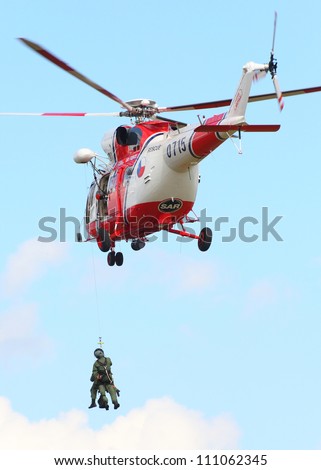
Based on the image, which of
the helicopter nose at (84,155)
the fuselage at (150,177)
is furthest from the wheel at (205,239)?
the helicopter nose at (84,155)

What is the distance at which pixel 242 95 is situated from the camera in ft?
113

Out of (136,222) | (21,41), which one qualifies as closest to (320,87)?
(136,222)

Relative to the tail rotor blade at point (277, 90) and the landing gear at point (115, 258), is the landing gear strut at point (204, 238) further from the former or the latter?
the tail rotor blade at point (277, 90)

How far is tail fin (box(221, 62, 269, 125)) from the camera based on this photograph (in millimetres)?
34406

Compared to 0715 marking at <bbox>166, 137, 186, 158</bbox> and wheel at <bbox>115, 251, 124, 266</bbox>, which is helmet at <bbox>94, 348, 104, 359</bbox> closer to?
wheel at <bbox>115, 251, 124, 266</bbox>

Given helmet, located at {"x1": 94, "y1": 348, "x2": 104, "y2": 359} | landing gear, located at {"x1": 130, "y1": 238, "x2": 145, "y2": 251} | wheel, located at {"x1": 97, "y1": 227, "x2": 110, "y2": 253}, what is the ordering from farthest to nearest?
landing gear, located at {"x1": 130, "y1": 238, "x2": 145, "y2": 251}, wheel, located at {"x1": 97, "y1": 227, "x2": 110, "y2": 253}, helmet, located at {"x1": 94, "y1": 348, "x2": 104, "y2": 359}

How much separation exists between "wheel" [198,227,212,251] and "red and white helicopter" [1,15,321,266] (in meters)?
0.03

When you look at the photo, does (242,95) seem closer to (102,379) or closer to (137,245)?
(137,245)

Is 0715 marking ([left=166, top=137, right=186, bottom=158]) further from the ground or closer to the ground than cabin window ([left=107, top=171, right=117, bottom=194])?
closer to the ground

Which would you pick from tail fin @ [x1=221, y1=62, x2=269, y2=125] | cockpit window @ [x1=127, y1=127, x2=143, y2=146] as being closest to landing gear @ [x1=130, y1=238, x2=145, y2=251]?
cockpit window @ [x1=127, y1=127, x2=143, y2=146]

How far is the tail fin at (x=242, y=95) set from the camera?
113 ft

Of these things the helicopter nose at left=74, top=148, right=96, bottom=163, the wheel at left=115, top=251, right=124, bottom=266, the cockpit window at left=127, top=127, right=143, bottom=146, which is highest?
the helicopter nose at left=74, top=148, right=96, bottom=163

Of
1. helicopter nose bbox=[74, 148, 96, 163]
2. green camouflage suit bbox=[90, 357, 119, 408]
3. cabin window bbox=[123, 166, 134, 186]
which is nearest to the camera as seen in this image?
green camouflage suit bbox=[90, 357, 119, 408]

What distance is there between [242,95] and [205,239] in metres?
4.87
